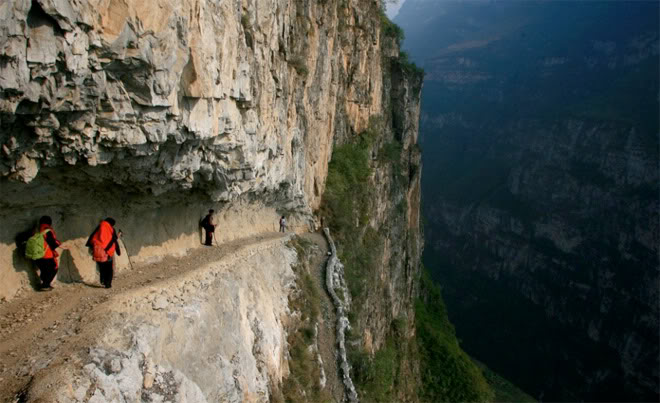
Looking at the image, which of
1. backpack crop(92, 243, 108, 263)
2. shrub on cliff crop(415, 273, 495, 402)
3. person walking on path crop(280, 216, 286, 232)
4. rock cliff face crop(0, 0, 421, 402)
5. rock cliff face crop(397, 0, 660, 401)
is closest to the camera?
rock cliff face crop(0, 0, 421, 402)

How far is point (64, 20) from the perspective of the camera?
5.97 metres

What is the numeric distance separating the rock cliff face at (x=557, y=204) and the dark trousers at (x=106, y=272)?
6743 cm

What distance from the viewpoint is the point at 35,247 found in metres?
7.41

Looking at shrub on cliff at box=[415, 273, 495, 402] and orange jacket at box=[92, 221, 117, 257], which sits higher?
orange jacket at box=[92, 221, 117, 257]

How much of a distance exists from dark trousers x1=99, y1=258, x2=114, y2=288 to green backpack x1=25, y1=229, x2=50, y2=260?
102 cm

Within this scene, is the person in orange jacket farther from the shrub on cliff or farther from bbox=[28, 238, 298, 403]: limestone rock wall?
the shrub on cliff

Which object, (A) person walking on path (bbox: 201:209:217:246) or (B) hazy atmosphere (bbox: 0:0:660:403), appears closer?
(B) hazy atmosphere (bbox: 0:0:660:403)

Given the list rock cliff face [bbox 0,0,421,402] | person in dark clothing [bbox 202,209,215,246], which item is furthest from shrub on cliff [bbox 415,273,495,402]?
person in dark clothing [bbox 202,209,215,246]

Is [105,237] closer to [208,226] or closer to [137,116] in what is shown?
[137,116]

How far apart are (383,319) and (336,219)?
991cm

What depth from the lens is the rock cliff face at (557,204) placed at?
217 ft

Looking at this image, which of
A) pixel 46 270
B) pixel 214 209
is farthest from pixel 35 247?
pixel 214 209

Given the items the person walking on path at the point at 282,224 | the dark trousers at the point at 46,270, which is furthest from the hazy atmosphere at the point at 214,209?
the person walking on path at the point at 282,224

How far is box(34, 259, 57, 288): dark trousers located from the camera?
25.2 feet
